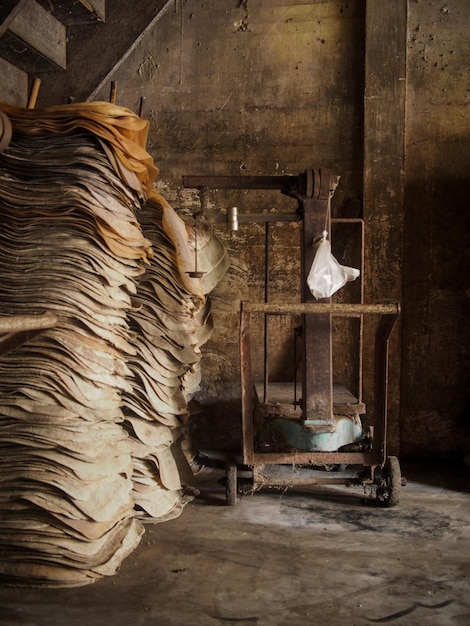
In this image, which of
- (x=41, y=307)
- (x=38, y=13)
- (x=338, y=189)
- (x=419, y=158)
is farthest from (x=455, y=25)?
(x=41, y=307)

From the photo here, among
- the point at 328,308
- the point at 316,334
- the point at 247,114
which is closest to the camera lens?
the point at 328,308

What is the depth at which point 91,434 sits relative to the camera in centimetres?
343

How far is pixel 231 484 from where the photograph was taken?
176 inches

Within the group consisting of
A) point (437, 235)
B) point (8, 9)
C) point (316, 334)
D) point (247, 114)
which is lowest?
point (316, 334)

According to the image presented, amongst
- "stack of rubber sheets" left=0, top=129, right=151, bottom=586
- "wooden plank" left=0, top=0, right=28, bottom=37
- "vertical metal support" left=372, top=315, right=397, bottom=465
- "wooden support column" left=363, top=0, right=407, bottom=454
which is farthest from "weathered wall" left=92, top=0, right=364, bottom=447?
"wooden plank" left=0, top=0, right=28, bottom=37

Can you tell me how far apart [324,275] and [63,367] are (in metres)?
1.83

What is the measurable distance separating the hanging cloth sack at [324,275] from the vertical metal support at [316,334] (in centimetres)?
8

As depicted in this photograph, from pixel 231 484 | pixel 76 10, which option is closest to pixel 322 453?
pixel 231 484

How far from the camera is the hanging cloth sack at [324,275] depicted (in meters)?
4.14

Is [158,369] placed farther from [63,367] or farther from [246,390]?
[63,367]

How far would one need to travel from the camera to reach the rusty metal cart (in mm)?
4137

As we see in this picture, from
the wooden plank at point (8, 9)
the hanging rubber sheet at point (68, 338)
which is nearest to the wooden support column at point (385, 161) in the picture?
the hanging rubber sheet at point (68, 338)

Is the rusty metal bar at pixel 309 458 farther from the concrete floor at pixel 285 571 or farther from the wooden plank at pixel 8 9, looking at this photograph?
the wooden plank at pixel 8 9

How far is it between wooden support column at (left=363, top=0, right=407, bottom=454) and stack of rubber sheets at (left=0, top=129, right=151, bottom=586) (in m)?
2.95
